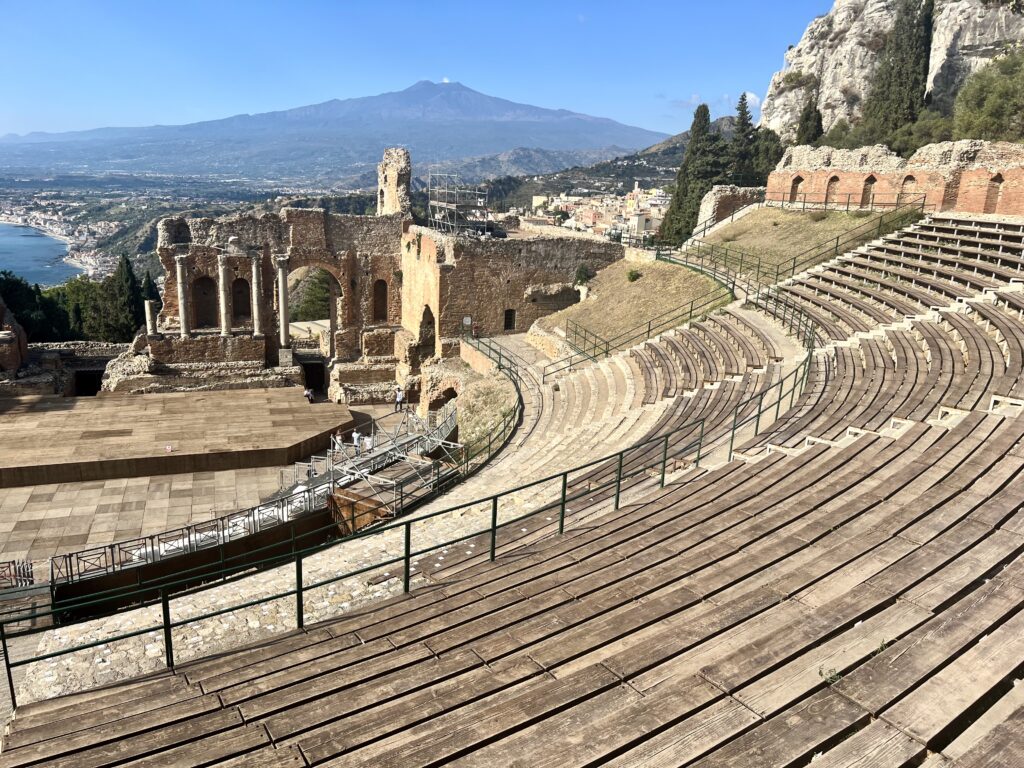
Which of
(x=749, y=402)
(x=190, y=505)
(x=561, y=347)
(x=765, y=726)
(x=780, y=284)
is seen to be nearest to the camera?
(x=765, y=726)

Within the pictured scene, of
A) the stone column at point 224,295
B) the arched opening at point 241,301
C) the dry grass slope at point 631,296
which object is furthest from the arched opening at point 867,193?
the arched opening at point 241,301

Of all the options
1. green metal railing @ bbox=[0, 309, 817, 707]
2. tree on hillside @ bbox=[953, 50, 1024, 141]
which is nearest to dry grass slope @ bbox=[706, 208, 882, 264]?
Answer: tree on hillside @ bbox=[953, 50, 1024, 141]

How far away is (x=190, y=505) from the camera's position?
678 inches

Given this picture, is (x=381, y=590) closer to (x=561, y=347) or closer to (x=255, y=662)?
(x=255, y=662)

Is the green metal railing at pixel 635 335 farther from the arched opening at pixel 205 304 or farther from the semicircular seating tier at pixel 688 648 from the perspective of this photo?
the arched opening at pixel 205 304

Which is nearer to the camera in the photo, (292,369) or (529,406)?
(529,406)

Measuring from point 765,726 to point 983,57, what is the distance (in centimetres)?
6206

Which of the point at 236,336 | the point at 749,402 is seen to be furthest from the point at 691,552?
the point at 236,336

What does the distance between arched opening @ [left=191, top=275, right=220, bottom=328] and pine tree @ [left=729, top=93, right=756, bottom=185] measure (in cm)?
3265

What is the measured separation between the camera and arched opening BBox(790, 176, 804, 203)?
32219 mm

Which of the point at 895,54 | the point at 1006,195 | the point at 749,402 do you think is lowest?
the point at 749,402

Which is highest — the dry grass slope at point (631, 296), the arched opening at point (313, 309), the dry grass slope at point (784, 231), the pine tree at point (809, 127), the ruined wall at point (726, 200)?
the pine tree at point (809, 127)

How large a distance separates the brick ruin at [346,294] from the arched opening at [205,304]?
0.06 meters

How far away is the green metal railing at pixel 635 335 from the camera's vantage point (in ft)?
76.3
